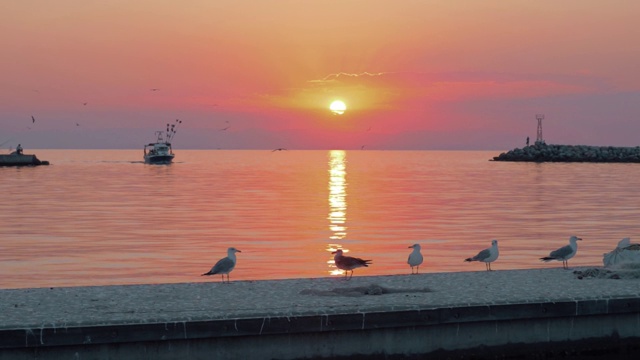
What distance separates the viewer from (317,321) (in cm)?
1430

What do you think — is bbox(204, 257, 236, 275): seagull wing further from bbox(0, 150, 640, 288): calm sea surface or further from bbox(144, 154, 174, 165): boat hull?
bbox(144, 154, 174, 165): boat hull

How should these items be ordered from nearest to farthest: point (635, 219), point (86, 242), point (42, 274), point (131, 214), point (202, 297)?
1. point (202, 297)
2. point (42, 274)
3. point (86, 242)
4. point (635, 219)
5. point (131, 214)

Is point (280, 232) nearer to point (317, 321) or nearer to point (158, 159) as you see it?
point (317, 321)

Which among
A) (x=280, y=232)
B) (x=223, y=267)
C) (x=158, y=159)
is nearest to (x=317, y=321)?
(x=223, y=267)

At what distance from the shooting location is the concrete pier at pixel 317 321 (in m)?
13.6

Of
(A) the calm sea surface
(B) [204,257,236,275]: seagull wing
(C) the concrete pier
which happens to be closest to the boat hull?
(A) the calm sea surface

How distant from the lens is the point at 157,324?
45.1ft

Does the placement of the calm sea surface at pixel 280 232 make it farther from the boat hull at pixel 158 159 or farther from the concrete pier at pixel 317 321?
the boat hull at pixel 158 159

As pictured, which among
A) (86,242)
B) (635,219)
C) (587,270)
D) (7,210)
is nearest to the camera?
(587,270)

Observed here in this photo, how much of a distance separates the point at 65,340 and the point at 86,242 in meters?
25.2

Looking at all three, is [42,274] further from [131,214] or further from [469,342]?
[131,214]

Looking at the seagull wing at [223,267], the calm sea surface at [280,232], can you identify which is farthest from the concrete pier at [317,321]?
the calm sea surface at [280,232]

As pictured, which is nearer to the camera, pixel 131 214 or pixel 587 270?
pixel 587 270

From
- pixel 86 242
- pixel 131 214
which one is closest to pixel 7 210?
pixel 131 214
